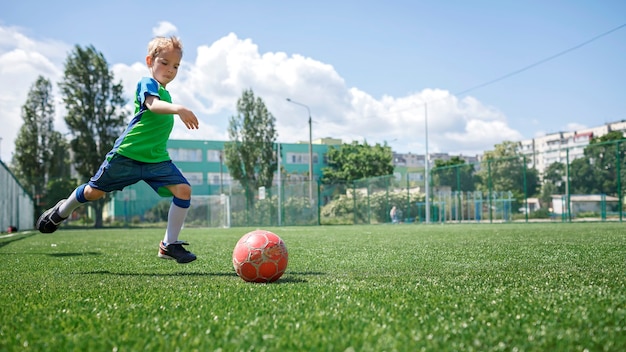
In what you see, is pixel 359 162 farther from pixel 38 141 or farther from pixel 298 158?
pixel 38 141

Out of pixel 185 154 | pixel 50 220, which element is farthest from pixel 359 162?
pixel 50 220

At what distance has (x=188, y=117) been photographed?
4785 mm

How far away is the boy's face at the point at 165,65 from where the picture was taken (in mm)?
5668

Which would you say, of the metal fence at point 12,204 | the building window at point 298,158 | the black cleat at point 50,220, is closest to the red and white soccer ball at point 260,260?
the black cleat at point 50,220

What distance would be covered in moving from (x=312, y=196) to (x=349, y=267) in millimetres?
32354

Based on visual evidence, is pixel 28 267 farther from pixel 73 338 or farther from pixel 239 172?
pixel 239 172

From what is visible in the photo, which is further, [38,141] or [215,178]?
[215,178]

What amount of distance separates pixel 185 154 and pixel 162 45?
6713 centimetres

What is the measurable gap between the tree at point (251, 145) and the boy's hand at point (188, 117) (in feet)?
160

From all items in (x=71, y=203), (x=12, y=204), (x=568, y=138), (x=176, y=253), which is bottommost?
(x=176, y=253)

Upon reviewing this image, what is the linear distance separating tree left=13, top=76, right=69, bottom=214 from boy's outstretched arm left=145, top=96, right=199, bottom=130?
148ft

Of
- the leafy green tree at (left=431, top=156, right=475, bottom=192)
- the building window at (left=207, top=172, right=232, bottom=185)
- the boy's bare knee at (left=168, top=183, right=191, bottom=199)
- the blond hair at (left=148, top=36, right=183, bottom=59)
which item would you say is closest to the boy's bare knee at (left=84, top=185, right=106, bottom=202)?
the boy's bare knee at (left=168, top=183, right=191, bottom=199)

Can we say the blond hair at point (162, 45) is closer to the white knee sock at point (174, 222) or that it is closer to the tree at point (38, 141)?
the white knee sock at point (174, 222)

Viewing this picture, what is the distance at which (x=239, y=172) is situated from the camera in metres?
54.0
